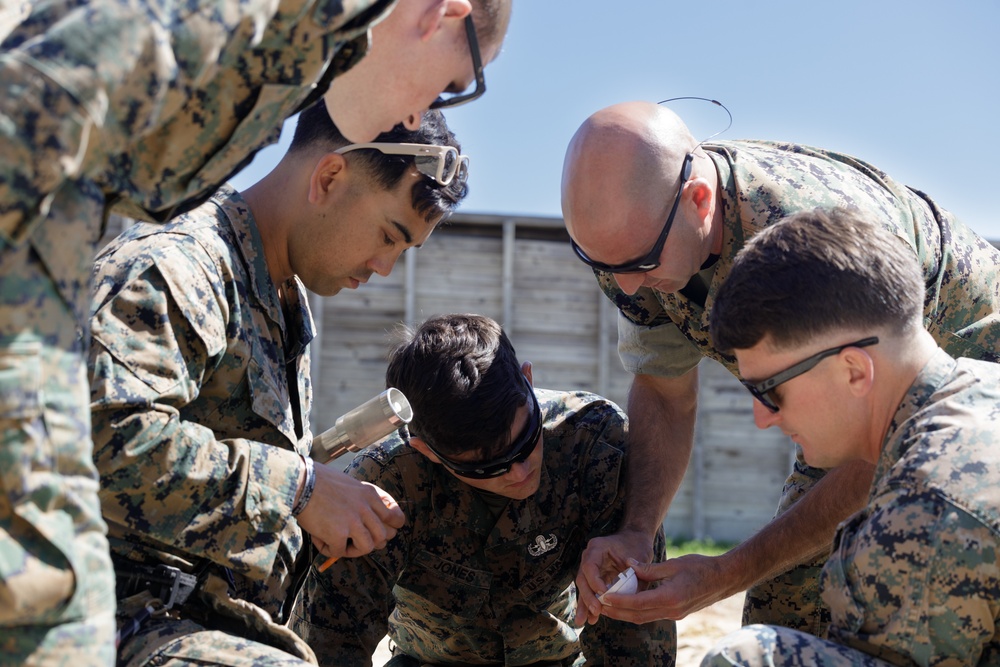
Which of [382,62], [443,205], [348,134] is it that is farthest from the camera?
[443,205]

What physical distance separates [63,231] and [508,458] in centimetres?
239

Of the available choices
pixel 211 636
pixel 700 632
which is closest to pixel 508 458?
pixel 211 636

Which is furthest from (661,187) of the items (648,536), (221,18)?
(221,18)

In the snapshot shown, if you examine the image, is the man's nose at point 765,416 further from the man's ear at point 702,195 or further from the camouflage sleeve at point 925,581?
the man's ear at point 702,195

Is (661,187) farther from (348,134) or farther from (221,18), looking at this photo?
(221,18)

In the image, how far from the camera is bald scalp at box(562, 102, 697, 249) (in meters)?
3.51

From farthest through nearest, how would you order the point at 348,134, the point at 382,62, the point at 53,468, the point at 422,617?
the point at 422,617
the point at 348,134
the point at 382,62
the point at 53,468

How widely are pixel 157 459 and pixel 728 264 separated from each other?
2.07 metres

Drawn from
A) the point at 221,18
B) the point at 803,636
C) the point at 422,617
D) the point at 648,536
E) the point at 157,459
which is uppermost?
the point at 221,18

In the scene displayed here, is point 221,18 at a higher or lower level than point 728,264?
higher

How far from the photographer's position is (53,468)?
1.57m

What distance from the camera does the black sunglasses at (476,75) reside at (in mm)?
2334

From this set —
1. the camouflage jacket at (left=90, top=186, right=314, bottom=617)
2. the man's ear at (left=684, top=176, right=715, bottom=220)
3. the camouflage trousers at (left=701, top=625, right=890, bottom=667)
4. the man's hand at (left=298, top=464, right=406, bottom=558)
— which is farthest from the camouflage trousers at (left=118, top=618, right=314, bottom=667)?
the man's ear at (left=684, top=176, right=715, bottom=220)

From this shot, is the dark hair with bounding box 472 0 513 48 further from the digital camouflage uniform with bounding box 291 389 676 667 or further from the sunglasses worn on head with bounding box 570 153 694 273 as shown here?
the digital camouflage uniform with bounding box 291 389 676 667
